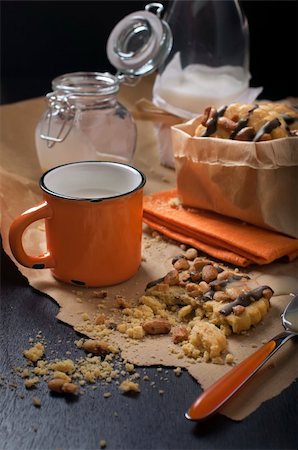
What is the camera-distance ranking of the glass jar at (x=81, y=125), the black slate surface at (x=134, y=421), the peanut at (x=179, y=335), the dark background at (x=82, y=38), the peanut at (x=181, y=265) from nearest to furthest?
the black slate surface at (x=134, y=421) → the peanut at (x=179, y=335) → the peanut at (x=181, y=265) → the glass jar at (x=81, y=125) → the dark background at (x=82, y=38)

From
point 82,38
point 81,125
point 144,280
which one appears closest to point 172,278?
point 144,280

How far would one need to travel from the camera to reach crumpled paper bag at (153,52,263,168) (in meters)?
0.99

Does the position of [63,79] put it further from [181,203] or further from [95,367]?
[95,367]

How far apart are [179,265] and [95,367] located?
0.61 ft

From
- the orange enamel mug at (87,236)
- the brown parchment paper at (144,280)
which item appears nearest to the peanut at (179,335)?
the brown parchment paper at (144,280)

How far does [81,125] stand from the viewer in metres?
0.94

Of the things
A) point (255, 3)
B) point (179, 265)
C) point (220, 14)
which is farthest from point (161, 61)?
point (255, 3)

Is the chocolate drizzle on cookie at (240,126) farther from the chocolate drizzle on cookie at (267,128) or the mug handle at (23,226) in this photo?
the mug handle at (23,226)

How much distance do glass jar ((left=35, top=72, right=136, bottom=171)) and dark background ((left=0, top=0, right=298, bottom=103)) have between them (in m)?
0.41

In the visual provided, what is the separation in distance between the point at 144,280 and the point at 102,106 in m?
0.29

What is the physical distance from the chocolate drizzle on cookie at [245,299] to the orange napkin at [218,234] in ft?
0.25

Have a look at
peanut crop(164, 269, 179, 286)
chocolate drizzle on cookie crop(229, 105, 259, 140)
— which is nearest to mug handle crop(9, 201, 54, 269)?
peanut crop(164, 269, 179, 286)

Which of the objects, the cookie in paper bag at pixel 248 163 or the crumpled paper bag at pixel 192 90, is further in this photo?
the crumpled paper bag at pixel 192 90

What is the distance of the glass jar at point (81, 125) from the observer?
939mm
